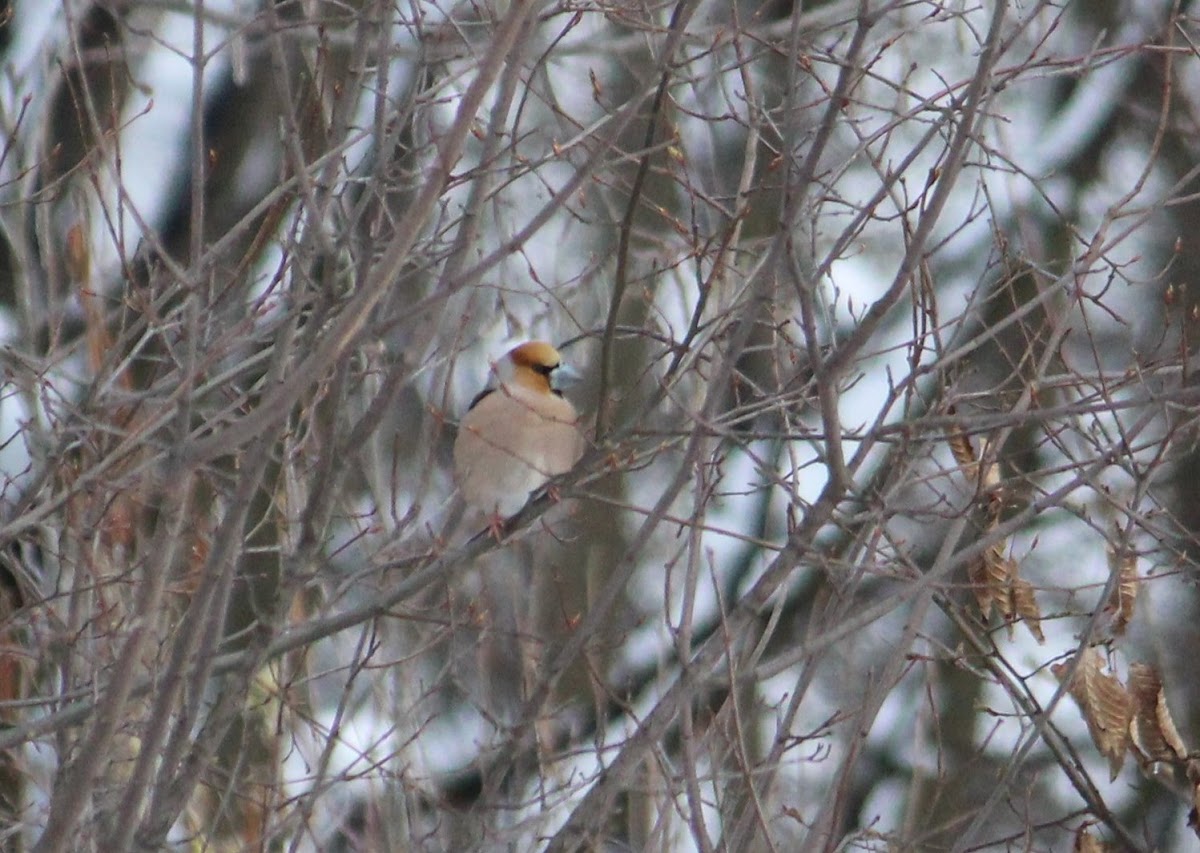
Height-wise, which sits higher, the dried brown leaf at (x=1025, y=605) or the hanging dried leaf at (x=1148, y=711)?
the dried brown leaf at (x=1025, y=605)

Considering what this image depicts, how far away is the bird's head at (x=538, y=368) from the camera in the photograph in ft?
20.9

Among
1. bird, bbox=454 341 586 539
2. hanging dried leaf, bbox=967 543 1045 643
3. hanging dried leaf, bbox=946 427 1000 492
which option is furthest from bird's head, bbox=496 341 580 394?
hanging dried leaf, bbox=967 543 1045 643

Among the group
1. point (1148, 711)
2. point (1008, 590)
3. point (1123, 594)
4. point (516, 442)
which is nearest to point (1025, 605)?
point (1008, 590)

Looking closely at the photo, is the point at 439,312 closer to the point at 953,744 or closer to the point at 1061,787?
the point at 953,744

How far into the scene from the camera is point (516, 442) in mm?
6145

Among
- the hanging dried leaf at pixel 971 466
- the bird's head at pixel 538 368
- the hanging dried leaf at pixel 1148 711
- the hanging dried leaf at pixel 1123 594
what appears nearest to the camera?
the hanging dried leaf at pixel 971 466

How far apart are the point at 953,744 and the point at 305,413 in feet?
20.3

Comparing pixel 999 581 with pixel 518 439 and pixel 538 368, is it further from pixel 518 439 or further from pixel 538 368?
pixel 538 368

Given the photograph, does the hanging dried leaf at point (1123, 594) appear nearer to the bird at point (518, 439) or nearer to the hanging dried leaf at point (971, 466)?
the hanging dried leaf at point (971, 466)

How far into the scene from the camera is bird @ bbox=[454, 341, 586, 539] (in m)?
6.10

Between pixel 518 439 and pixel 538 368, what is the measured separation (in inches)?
15.2

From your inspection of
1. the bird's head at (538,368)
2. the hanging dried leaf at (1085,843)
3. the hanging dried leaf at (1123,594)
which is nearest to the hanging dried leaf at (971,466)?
the hanging dried leaf at (1123,594)

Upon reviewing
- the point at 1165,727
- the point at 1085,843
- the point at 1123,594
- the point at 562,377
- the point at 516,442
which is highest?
the point at 562,377

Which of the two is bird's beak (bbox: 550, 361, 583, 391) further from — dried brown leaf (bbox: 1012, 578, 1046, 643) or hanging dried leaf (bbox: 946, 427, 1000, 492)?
dried brown leaf (bbox: 1012, 578, 1046, 643)
